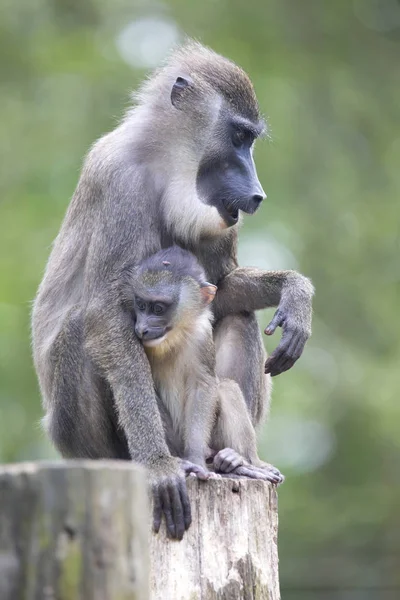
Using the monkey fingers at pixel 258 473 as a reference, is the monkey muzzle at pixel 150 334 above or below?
above

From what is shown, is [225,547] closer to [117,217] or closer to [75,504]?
[117,217]

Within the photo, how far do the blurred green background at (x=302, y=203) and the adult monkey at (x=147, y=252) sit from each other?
7398 millimetres

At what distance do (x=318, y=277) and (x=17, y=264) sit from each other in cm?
443

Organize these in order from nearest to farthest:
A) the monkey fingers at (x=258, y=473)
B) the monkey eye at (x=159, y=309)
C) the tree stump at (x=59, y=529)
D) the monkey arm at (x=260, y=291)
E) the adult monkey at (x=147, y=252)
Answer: the tree stump at (x=59, y=529) → the monkey fingers at (x=258, y=473) → the adult monkey at (x=147, y=252) → the monkey eye at (x=159, y=309) → the monkey arm at (x=260, y=291)

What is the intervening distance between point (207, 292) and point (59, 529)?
3.71 metres

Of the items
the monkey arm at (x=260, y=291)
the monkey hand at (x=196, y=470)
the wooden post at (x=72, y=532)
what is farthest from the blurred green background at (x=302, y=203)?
the wooden post at (x=72, y=532)

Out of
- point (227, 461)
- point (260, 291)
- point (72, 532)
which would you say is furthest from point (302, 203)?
point (72, 532)

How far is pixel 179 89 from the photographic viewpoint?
24.3 feet

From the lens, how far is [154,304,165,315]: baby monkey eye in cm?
699

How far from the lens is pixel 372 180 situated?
17.6m

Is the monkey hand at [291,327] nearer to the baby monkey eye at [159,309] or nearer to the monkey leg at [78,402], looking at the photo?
the baby monkey eye at [159,309]

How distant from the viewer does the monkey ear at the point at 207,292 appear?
7229mm

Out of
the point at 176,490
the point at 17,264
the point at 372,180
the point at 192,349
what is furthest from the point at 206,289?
the point at 372,180

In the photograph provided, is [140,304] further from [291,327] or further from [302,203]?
[302,203]
